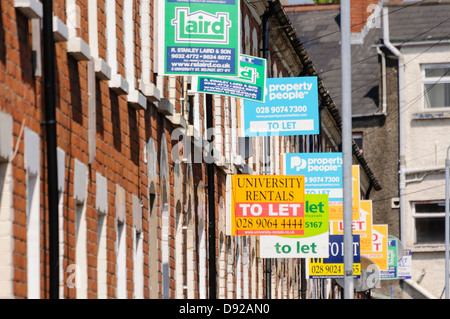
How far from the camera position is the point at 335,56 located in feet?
213

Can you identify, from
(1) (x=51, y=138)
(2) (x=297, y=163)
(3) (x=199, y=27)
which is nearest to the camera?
(1) (x=51, y=138)

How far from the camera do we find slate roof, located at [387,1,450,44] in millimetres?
58897

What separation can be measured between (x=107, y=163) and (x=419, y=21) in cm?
4561

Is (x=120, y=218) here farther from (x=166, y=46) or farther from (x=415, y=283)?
(x=415, y=283)

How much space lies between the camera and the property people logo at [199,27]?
57.7ft

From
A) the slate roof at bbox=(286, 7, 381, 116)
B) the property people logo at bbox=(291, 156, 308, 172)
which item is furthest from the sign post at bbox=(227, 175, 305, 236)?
the slate roof at bbox=(286, 7, 381, 116)

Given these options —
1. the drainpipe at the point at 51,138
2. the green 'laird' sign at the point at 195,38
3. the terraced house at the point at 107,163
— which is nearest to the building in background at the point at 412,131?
the terraced house at the point at 107,163

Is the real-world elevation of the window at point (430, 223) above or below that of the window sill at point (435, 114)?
below

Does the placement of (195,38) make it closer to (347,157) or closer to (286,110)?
(347,157)

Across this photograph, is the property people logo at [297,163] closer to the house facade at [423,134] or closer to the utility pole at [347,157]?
the utility pole at [347,157]

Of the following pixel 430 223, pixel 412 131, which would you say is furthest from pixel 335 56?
pixel 430 223

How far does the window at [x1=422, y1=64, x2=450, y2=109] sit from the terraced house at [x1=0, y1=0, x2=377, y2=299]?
31.7 m

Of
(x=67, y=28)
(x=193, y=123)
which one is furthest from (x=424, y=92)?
(x=67, y=28)

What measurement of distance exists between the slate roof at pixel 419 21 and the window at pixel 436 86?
1372mm
